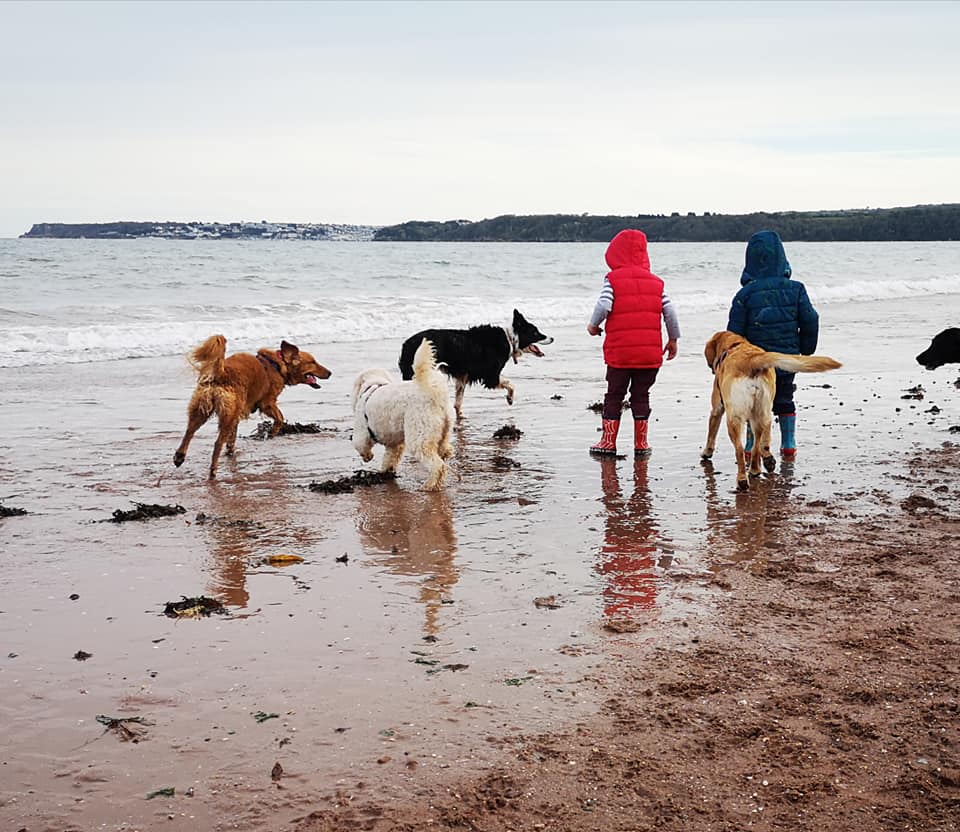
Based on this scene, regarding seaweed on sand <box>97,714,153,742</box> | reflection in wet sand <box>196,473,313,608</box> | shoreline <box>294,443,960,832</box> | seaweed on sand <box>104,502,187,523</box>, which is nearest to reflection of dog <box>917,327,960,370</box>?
shoreline <box>294,443,960,832</box>

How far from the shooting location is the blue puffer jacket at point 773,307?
8.44 meters

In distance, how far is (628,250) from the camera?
9156 millimetres

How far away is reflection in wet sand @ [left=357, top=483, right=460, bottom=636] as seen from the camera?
5273mm

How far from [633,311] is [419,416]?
2424 mm

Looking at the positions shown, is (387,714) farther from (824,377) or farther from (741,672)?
(824,377)

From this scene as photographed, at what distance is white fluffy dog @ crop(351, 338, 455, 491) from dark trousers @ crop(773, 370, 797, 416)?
2.77m

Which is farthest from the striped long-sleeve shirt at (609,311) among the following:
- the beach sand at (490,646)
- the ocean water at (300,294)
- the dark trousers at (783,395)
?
the ocean water at (300,294)

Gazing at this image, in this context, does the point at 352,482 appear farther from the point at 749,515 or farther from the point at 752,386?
the point at 752,386

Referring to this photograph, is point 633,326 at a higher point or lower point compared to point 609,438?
higher

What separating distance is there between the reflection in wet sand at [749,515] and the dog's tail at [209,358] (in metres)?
3.99

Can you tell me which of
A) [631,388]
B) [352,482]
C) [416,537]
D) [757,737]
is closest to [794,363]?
[631,388]

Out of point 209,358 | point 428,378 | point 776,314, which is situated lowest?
point 428,378

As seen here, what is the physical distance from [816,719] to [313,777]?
1.79 meters

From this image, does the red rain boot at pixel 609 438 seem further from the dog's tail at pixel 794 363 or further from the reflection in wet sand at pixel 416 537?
the reflection in wet sand at pixel 416 537
